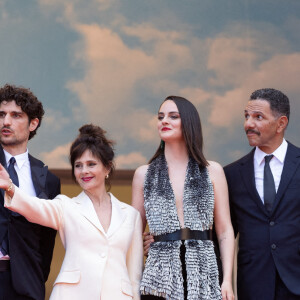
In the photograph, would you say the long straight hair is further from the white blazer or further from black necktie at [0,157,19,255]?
black necktie at [0,157,19,255]

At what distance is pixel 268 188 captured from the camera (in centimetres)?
338

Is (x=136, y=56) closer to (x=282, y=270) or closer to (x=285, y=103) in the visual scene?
(x=285, y=103)

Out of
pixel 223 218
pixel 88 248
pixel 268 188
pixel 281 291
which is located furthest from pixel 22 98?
pixel 281 291

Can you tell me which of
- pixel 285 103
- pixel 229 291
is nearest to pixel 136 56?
pixel 285 103

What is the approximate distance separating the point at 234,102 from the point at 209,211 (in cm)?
239

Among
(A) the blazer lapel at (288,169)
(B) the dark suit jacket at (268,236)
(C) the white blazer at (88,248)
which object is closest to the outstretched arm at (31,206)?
(C) the white blazer at (88,248)

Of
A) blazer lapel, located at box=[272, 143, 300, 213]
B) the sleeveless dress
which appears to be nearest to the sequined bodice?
the sleeveless dress

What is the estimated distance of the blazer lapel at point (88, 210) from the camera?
310 centimetres

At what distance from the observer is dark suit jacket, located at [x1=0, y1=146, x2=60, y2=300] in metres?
3.05

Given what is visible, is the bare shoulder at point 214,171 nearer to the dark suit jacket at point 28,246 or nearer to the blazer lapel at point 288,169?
the blazer lapel at point 288,169

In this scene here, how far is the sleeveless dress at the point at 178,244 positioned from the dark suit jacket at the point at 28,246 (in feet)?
1.65

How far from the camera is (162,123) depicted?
3363 mm

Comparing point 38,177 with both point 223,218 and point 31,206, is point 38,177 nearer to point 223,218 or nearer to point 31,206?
point 31,206

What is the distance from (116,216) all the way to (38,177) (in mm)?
440
